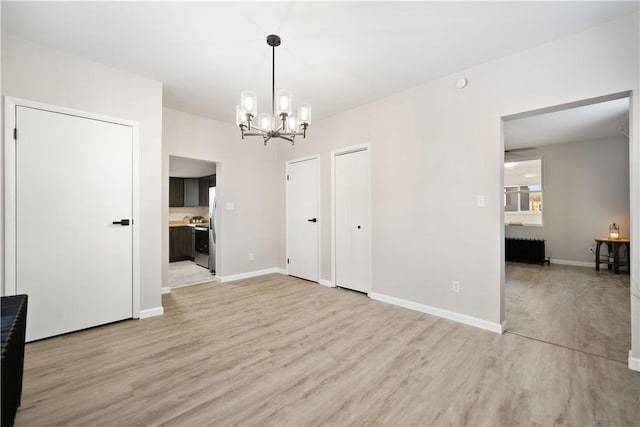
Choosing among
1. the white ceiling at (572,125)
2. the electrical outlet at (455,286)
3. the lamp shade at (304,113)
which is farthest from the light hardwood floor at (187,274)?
the white ceiling at (572,125)

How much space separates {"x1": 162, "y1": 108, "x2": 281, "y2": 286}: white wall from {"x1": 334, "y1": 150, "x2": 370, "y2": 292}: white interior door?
155 centimetres

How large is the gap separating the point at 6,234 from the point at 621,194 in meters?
9.16

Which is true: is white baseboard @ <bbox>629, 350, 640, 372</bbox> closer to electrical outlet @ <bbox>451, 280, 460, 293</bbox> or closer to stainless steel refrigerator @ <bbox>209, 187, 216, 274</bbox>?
electrical outlet @ <bbox>451, 280, 460, 293</bbox>

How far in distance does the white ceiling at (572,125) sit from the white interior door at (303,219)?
3.23 metres

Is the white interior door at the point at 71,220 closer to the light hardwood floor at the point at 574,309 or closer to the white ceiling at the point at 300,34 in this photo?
the white ceiling at the point at 300,34

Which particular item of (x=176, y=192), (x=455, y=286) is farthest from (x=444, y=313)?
(x=176, y=192)

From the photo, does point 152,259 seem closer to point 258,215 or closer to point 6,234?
point 6,234

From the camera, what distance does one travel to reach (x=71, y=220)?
261cm

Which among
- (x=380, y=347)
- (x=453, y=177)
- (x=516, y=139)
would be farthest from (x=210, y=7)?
(x=516, y=139)

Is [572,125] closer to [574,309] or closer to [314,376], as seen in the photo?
[574,309]

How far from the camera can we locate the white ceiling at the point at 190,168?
533 centimetres

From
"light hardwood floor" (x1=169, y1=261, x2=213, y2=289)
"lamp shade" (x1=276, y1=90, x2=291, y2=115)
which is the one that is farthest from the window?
"light hardwood floor" (x1=169, y1=261, x2=213, y2=289)

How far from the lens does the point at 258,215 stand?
5047 millimetres

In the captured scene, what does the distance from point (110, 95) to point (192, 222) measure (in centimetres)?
478
